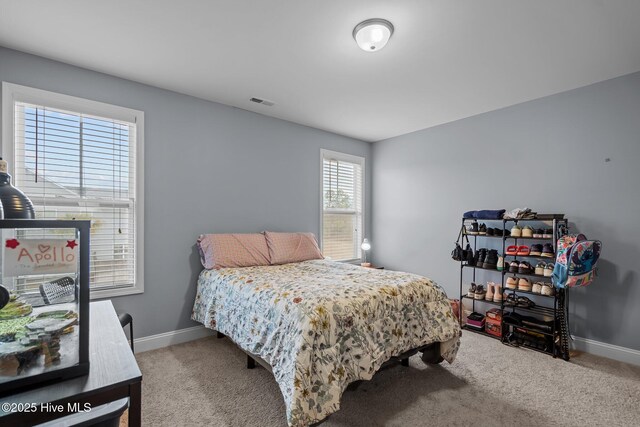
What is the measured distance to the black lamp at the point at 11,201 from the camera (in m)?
1.04

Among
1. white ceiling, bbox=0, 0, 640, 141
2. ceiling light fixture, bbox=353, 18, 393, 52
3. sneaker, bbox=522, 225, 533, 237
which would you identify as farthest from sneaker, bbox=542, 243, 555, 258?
ceiling light fixture, bbox=353, 18, 393, 52

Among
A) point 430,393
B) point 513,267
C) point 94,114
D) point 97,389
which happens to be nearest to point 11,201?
point 97,389

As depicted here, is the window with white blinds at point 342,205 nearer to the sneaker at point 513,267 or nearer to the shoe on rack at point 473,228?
the shoe on rack at point 473,228

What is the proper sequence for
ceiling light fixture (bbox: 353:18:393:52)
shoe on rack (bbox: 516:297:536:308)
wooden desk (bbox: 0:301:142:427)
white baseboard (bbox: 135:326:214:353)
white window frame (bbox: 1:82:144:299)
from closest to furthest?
wooden desk (bbox: 0:301:142:427)
ceiling light fixture (bbox: 353:18:393:52)
white window frame (bbox: 1:82:144:299)
white baseboard (bbox: 135:326:214:353)
shoe on rack (bbox: 516:297:536:308)

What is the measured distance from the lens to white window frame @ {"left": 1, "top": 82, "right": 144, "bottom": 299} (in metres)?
2.34

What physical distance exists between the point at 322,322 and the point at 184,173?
2.27 m

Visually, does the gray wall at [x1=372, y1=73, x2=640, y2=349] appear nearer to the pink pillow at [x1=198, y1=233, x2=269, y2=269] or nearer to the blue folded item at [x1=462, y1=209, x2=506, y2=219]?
the blue folded item at [x1=462, y1=209, x2=506, y2=219]

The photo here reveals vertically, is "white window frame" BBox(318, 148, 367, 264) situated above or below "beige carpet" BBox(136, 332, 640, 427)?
above

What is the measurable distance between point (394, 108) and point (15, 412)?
3686mm

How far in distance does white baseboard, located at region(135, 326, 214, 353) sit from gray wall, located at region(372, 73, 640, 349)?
291 cm

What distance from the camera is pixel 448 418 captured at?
6.31 feet

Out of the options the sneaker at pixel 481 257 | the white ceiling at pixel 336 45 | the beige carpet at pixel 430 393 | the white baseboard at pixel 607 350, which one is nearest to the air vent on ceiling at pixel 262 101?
the white ceiling at pixel 336 45

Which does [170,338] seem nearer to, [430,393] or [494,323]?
[430,393]

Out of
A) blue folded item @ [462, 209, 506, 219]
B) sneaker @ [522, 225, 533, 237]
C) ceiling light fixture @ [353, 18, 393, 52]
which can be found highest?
ceiling light fixture @ [353, 18, 393, 52]
